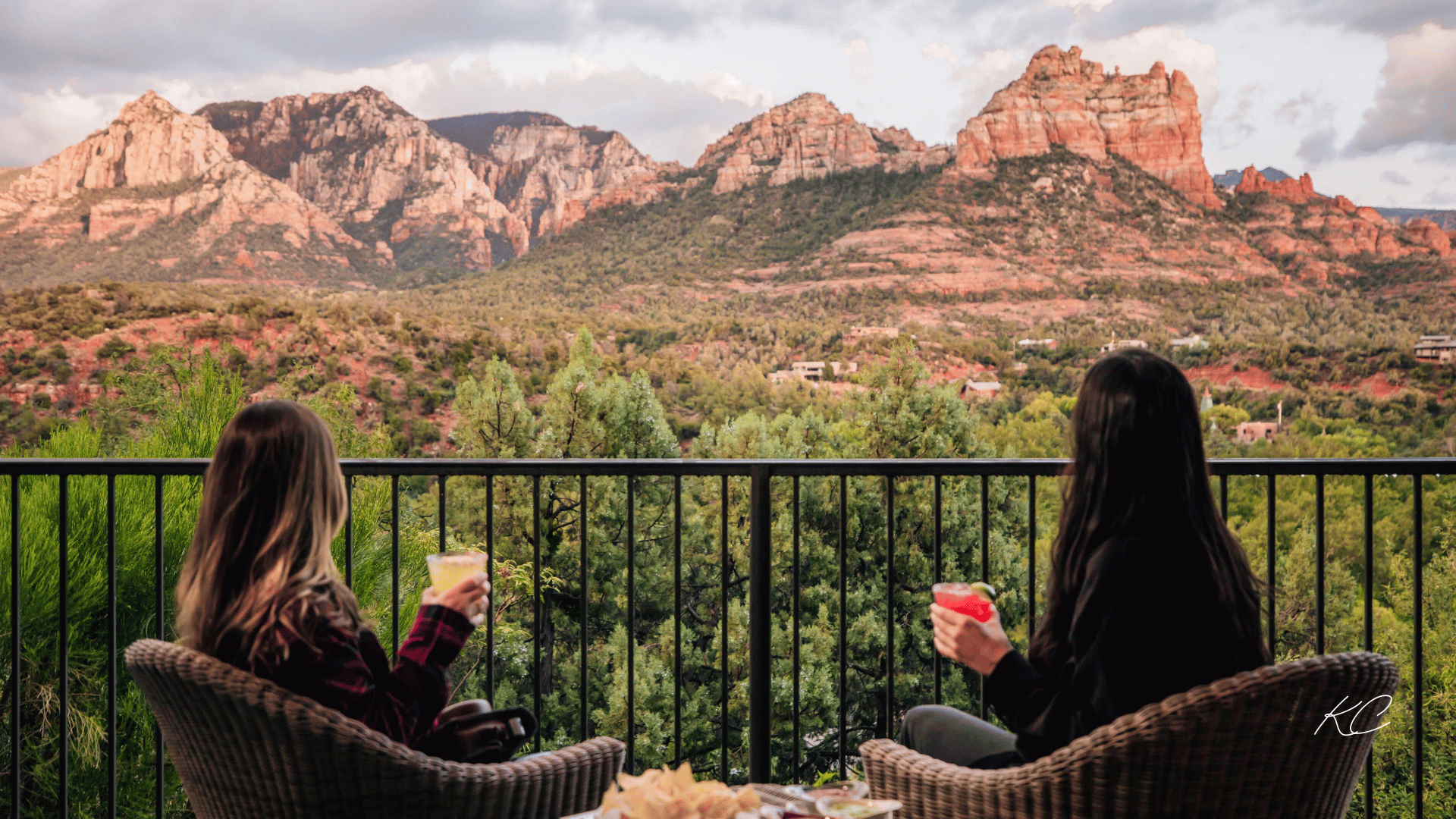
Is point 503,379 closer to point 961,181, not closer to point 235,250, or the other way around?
point 235,250

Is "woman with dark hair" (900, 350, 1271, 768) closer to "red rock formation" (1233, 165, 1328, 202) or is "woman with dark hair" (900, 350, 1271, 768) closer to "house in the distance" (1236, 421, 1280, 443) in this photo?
"house in the distance" (1236, 421, 1280, 443)

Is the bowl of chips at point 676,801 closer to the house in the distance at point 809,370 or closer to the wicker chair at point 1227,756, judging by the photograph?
the wicker chair at point 1227,756

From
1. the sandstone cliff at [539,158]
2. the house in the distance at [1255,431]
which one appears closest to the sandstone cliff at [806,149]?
the sandstone cliff at [539,158]

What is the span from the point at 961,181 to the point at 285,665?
4773cm


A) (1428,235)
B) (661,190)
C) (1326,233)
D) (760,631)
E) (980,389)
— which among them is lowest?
(760,631)

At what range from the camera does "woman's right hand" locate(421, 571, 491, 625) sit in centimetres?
134

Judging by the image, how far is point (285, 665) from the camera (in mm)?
1173

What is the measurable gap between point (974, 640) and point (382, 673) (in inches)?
35.0

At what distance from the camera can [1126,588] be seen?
3.72 feet

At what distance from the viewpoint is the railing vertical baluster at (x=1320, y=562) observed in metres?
1.97

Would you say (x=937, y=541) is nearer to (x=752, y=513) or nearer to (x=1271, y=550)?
(x=752, y=513)

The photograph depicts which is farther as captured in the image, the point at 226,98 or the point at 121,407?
the point at 226,98

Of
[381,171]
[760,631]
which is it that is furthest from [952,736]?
[381,171]

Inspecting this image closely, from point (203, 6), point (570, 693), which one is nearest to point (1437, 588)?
point (570, 693)
